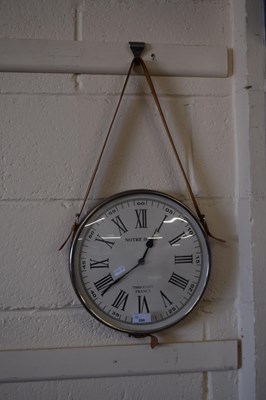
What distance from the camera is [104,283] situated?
3.02 feet

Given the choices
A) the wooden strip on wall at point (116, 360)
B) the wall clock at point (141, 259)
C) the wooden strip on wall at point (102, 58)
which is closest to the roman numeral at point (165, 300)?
the wall clock at point (141, 259)

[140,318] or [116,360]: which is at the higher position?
[140,318]

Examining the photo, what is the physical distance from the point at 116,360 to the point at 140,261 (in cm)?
27

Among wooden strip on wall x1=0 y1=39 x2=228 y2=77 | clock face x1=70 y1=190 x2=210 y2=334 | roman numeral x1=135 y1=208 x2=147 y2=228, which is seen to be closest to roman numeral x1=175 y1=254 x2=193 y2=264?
clock face x1=70 y1=190 x2=210 y2=334

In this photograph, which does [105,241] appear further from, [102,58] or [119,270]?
[102,58]

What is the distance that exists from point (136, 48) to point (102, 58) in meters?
0.10

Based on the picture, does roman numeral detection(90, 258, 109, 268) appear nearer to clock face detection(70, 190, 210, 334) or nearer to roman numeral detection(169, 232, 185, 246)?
clock face detection(70, 190, 210, 334)

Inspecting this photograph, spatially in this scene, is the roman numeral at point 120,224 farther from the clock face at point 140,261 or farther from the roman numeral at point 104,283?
the roman numeral at point 104,283

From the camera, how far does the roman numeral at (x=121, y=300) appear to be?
3.03ft

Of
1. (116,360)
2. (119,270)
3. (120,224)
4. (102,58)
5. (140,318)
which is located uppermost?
(102,58)

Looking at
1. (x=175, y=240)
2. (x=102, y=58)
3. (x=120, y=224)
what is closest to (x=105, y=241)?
(x=120, y=224)

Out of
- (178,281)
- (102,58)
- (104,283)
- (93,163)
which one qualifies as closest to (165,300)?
(178,281)

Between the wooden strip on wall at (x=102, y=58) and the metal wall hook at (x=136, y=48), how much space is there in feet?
0.04

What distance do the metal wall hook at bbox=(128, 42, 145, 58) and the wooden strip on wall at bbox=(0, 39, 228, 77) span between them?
1 centimetres
